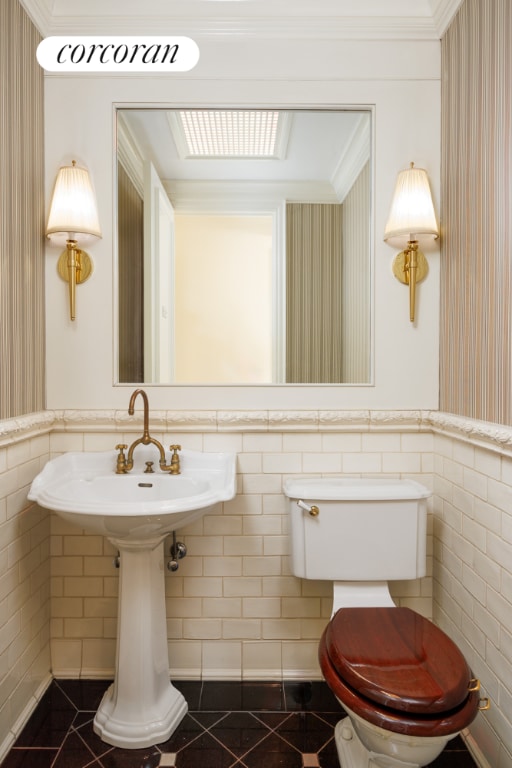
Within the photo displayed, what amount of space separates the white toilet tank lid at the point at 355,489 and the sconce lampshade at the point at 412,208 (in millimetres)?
860

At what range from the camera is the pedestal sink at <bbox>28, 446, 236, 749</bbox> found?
4.81ft

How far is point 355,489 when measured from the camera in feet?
5.77

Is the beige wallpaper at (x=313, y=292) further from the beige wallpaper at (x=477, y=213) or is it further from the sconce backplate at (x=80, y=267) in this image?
the sconce backplate at (x=80, y=267)

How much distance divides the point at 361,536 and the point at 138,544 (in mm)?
704

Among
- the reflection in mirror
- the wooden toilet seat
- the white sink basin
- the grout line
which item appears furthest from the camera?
the reflection in mirror

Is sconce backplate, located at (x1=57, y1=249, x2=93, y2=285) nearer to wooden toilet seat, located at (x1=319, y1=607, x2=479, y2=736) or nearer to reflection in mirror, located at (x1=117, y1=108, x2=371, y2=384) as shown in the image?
reflection in mirror, located at (x1=117, y1=108, x2=371, y2=384)

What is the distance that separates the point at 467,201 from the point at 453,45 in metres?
0.56

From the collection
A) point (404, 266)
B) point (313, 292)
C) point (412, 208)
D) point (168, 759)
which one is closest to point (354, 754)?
point (168, 759)

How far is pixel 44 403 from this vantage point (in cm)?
192

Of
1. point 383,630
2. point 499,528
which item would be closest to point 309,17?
point 499,528

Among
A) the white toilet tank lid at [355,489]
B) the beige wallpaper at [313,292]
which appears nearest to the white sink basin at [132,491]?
the white toilet tank lid at [355,489]

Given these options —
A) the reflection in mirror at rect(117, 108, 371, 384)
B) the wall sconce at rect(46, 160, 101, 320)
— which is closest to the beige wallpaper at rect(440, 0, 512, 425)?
the reflection in mirror at rect(117, 108, 371, 384)

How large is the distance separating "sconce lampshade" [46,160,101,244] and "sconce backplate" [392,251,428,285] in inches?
42.2

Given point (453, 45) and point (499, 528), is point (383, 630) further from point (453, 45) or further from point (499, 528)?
point (453, 45)
